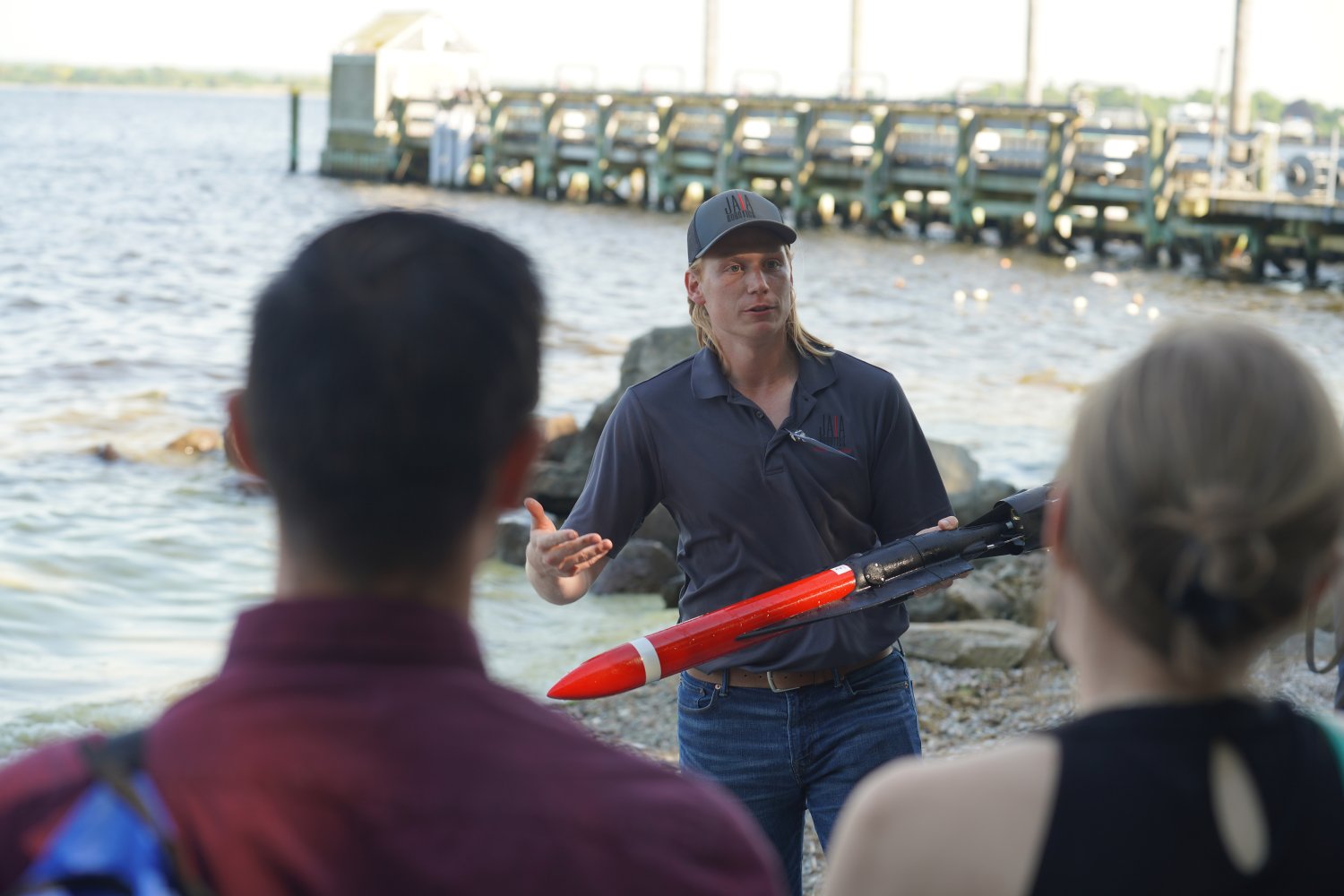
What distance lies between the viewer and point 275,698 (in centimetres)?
140

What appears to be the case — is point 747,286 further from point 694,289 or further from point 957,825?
point 957,825

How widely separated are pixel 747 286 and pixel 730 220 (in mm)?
227

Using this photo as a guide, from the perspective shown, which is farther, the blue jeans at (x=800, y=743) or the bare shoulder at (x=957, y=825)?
the blue jeans at (x=800, y=743)

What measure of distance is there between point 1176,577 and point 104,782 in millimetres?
1057

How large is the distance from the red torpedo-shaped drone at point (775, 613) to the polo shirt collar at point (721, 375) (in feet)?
1.56

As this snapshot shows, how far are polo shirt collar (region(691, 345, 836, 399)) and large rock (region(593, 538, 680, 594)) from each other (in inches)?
295

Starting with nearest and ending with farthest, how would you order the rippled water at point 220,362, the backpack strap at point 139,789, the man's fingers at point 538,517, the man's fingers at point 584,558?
the backpack strap at point 139,789 → the man's fingers at point 538,517 → the man's fingers at point 584,558 → the rippled water at point 220,362

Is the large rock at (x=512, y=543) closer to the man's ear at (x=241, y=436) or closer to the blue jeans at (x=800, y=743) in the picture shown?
the blue jeans at (x=800, y=743)

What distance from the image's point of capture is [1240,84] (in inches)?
1518

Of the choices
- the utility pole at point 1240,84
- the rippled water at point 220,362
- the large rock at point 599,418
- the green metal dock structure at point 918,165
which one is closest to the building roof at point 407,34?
the green metal dock structure at point 918,165

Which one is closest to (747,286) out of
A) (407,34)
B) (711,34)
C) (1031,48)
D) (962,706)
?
(962,706)

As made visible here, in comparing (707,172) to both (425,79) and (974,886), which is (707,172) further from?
(974,886)

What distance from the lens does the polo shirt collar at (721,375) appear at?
13.1 ft

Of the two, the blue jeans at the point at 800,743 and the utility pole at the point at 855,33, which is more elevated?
the utility pole at the point at 855,33
